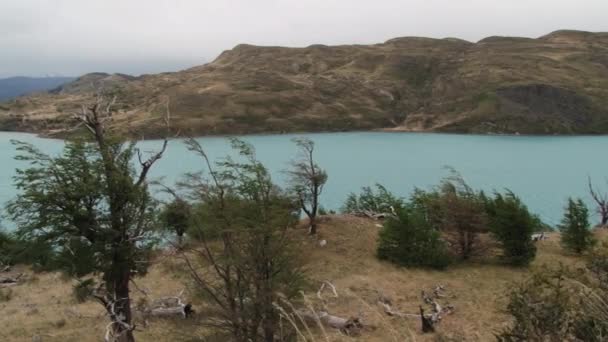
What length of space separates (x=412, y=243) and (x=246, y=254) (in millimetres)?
18122

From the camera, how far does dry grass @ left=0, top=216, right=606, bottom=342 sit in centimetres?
2016

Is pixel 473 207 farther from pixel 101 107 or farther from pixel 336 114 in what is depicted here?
pixel 336 114

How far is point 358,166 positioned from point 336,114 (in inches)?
3136

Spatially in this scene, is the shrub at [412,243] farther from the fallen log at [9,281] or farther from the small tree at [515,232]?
the fallen log at [9,281]

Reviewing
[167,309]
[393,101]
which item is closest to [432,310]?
[167,309]

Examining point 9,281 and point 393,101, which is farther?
point 393,101

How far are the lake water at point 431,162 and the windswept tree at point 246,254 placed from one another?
28249 mm

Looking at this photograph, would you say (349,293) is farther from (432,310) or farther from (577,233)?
(577,233)

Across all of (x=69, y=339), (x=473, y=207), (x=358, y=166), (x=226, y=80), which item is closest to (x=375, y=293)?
(x=473, y=207)

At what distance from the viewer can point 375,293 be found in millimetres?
25141

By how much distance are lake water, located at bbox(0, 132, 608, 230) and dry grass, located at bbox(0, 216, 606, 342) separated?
1509 centimetres

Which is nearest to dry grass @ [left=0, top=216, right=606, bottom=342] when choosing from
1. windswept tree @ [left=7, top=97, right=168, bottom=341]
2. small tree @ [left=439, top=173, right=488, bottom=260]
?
small tree @ [left=439, top=173, right=488, bottom=260]

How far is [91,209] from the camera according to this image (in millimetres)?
16594

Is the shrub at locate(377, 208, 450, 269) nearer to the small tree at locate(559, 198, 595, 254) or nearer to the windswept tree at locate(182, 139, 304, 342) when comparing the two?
the small tree at locate(559, 198, 595, 254)
